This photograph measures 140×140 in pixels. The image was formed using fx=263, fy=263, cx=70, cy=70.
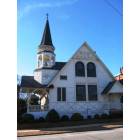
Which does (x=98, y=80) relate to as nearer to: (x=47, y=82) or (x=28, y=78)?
(x=47, y=82)

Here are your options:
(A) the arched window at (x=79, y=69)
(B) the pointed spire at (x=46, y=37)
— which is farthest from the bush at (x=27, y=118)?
(B) the pointed spire at (x=46, y=37)

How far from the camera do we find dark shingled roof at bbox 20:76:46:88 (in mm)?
10689

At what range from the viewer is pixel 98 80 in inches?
460

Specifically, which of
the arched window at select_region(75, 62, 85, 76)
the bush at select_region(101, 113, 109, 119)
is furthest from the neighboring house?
the bush at select_region(101, 113, 109, 119)

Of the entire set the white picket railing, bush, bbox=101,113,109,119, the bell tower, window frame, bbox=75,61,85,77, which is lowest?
bush, bbox=101,113,109,119

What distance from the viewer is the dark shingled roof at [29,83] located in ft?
35.1

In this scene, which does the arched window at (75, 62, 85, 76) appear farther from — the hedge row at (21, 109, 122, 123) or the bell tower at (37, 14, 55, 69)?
the hedge row at (21, 109, 122, 123)

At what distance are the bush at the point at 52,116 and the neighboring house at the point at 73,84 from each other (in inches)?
13.2

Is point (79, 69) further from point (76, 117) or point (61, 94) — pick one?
point (76, 117)

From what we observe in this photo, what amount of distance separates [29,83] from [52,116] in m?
1.77

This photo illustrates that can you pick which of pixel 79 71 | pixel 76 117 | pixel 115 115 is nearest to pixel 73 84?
pixel 79 71
